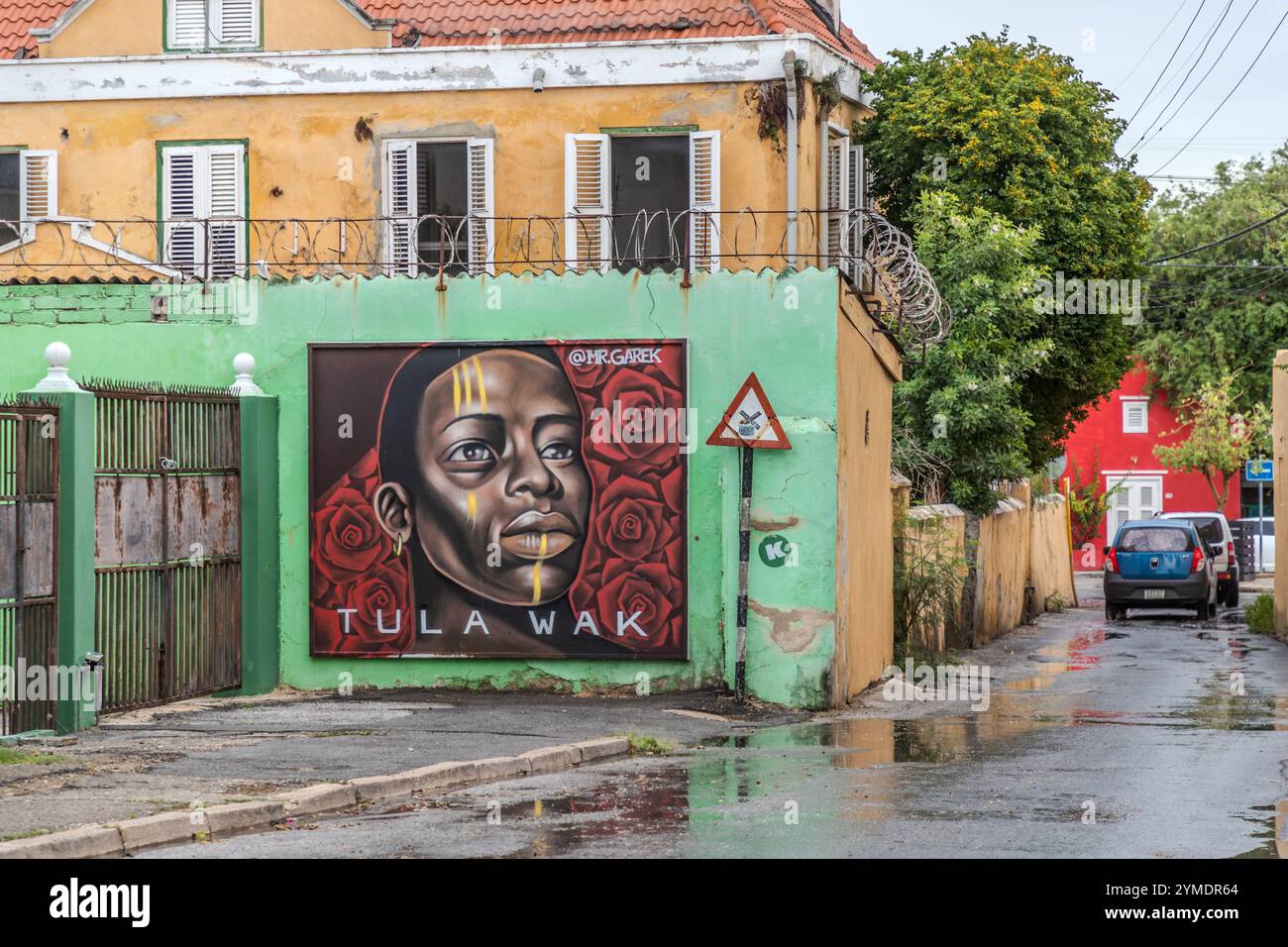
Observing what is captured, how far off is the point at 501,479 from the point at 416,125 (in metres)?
Answer: 8.62

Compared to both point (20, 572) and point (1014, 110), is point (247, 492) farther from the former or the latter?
point (1014, 110)

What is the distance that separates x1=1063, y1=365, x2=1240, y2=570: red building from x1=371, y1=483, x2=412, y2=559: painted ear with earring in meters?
45.3

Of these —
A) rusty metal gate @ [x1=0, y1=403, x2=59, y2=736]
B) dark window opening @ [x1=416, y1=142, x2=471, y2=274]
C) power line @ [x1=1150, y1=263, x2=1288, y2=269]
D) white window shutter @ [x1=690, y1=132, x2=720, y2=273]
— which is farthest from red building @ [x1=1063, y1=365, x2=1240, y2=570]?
rusty metal gate @ [x1=0, y1=403, x2=59, y2=736]

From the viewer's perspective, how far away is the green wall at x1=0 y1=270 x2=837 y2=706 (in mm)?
15492

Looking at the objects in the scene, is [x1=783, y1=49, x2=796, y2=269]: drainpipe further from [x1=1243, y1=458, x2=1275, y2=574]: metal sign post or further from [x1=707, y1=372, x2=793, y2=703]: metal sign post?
[x1=1243, y1=458, x2=1275, y2=574]: metal sign post

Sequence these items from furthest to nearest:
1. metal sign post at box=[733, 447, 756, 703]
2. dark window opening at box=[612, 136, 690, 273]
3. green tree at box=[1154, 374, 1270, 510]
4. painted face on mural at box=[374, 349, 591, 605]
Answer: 1. green tree at box=[1154, 374, 1270, 510]
2. dark window opening at box=[612, 136, 690, 273]
3. painted face on mural at box=[374, 349, 591, 605]
4. metal sign post at box=[733, 447, 756, 703]

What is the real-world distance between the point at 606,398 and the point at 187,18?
35.4 ft

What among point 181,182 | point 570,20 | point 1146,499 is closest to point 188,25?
point 181,182

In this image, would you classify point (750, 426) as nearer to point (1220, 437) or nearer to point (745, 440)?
point (745, 440)

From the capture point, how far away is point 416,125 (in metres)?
23.2

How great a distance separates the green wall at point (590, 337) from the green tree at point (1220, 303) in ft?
138

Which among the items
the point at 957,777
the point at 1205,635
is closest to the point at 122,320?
the point at 957,777

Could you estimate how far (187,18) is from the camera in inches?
929

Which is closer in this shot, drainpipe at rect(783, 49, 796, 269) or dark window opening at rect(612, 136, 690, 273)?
drainpipe at rect(783, 49, 796, 269)
